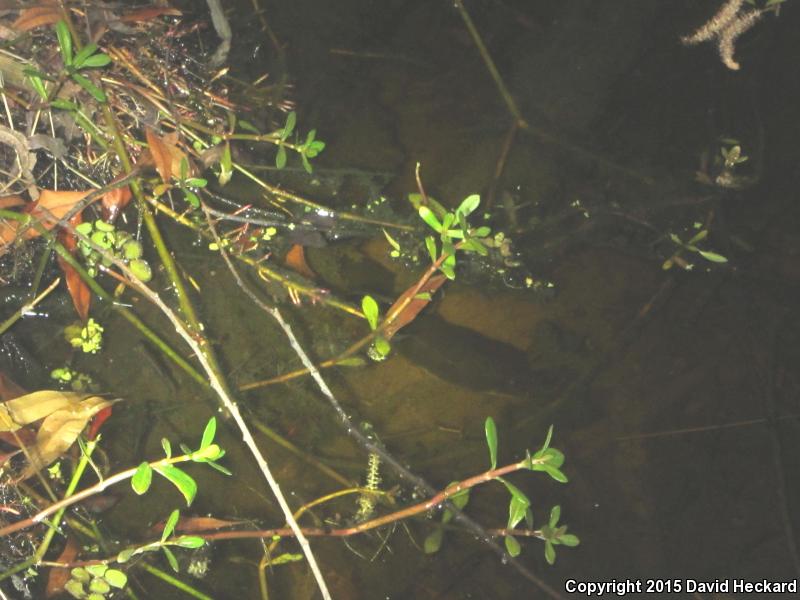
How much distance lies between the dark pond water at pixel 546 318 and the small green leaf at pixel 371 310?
17 cm

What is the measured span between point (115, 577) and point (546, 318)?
1736 mm

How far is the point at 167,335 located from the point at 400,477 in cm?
101

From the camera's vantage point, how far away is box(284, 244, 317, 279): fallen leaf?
2.54m

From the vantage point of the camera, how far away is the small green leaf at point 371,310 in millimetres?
2264

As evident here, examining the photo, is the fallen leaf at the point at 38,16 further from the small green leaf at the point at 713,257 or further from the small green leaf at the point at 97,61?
the small green leaf at the point at 713,257

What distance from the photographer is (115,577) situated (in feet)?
7.02

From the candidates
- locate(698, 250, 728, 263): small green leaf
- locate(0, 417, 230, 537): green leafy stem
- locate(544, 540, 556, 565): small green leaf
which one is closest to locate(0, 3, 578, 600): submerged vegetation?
locate(544, 540, 556, 565): small green leaf

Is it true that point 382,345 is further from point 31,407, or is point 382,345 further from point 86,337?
point 31,407

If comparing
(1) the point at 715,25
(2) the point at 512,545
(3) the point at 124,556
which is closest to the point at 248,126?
(3) the point at 124,556

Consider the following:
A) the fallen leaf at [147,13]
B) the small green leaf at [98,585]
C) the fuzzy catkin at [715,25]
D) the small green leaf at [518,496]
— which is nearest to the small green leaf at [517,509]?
the small green leaf at [518,496]

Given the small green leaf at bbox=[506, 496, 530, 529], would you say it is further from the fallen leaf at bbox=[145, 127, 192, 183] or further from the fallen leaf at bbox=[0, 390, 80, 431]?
the fallen leaf at bbox=[145, 127, 192, 183]

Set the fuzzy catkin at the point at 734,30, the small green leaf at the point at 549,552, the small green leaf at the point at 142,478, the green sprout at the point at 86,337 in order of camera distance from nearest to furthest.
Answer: the small green leaf at the point at 142,478
the small green leaf at the point at 549,552
the green sprout at the point at 86,337
the fuzzy catkin at the point at 734,30

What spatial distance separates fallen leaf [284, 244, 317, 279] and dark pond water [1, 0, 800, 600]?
0.04 m

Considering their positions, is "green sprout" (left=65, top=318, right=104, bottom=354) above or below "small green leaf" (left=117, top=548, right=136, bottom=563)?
above
